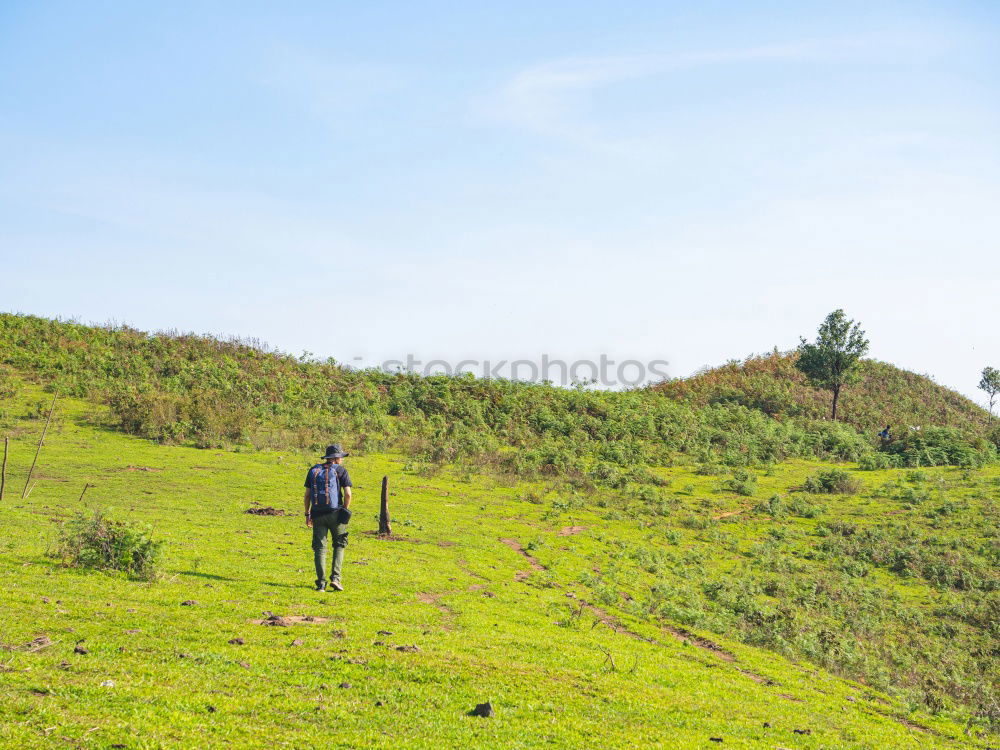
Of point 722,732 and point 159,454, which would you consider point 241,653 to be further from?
point 159,454

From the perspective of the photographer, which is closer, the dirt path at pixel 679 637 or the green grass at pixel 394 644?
the green grass at pixel 394 644

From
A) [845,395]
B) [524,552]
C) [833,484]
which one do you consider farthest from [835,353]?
[524,552]

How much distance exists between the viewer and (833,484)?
46281 millimetres

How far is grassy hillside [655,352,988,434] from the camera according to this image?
78188 millimetres

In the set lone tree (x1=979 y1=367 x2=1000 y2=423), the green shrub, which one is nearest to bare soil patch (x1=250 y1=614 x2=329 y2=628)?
the green shrub

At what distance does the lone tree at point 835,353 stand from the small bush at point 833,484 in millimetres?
31753

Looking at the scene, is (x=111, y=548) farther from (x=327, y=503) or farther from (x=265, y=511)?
(x=265, y=511)

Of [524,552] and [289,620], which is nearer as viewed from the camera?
[289,620]

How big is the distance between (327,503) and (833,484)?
4047 centimetres

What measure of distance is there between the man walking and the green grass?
1148 millimetres

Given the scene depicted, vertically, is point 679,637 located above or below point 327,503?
below

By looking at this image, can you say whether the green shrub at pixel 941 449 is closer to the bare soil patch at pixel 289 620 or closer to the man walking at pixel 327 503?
the man walking at pixel 327 503

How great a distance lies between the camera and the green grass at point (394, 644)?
27.6 feet

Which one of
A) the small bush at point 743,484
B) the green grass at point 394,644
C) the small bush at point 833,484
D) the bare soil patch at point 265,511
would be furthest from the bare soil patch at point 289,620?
the small bush at point 833,484
